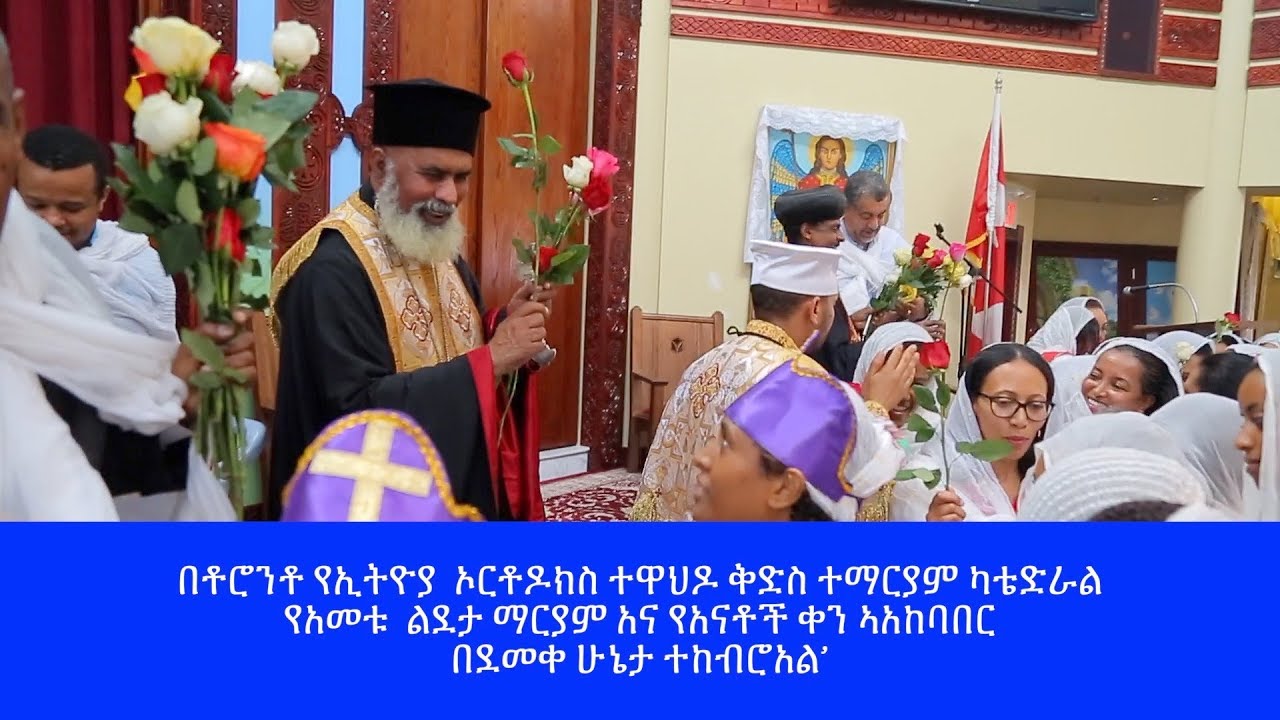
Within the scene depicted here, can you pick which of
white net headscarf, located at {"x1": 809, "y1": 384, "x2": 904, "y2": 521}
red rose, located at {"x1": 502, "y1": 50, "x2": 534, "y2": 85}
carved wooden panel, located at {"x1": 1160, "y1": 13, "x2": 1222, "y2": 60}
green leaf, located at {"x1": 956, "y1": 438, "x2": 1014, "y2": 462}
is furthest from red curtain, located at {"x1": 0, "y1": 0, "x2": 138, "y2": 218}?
carved wooden panel, located at {"x1": 1160, "y1": 13, "x2": 1222, "y2": 60}

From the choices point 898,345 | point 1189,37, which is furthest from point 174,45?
point 1189,37

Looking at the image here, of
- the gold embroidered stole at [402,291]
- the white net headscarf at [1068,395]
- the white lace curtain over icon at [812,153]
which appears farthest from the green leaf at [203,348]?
the white lace curtain over icon at [812,153]

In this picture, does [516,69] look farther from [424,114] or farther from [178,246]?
[178,246]

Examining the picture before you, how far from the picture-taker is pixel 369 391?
211cm

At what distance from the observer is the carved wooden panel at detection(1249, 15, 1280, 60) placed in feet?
25.7

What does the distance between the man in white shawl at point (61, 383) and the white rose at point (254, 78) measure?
10.4 inches

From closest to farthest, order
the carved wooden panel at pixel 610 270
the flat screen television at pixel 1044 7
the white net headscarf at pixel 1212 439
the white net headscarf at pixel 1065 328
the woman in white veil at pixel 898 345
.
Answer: the white net headscarf at pixel 1212 439, the woman in white veil at pixel 898 345, the white net headscarf at pixel 1065 328, the carved wooden panel at pixel 610 270, the flat screen television at pixel 1044 7

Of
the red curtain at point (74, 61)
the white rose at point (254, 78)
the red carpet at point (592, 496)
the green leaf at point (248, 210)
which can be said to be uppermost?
the red curtain at point (74, 61)

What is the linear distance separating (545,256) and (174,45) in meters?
0.81

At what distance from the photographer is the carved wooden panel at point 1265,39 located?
7.84 m

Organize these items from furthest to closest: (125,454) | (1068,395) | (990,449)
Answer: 1. (1068,395)
2. (990,449)
3. (125,454)

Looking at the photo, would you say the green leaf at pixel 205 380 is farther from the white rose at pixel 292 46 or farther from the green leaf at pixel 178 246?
the white rose at pixel 292 46

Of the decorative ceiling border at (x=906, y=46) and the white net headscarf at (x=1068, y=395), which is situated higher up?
the decorative ceiling border at (x=906, y=46)

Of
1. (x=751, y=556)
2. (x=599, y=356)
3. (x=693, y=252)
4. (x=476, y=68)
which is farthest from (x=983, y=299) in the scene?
(x=751, y=556)
